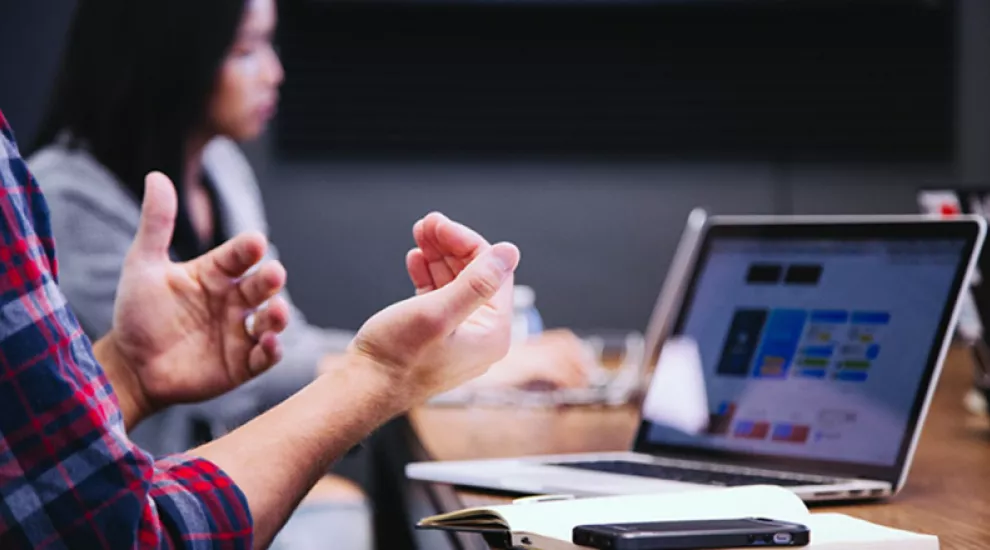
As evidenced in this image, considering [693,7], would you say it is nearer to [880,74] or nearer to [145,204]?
[880,74]

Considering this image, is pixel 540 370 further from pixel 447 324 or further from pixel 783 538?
pixel 783 538

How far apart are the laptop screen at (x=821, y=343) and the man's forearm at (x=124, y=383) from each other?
1.77 ft

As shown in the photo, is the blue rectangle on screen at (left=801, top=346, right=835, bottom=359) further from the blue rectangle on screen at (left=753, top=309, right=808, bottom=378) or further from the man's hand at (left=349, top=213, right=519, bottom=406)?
the man's hand at (left=349, top=213, right=519, bottom=406)

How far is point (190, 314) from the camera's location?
1.37 m

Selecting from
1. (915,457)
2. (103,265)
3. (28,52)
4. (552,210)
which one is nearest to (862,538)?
(915,457)

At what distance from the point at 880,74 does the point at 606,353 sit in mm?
1469

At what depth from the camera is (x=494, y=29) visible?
3.48 metres

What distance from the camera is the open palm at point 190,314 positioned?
134 centimetres

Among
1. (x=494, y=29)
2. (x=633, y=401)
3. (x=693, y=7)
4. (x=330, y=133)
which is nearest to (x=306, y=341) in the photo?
(x=633, y=401)

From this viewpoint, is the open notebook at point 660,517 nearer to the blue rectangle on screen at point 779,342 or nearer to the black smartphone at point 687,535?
the black smartphone at point 687,535

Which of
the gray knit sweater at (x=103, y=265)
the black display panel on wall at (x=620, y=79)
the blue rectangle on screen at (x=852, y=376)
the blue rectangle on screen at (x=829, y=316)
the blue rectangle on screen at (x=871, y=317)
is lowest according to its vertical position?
the gray knit sweater at (x=103, y=265)

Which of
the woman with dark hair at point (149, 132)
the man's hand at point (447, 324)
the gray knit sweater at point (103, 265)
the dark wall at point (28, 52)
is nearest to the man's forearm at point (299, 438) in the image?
the man's hand at point (447, 324)

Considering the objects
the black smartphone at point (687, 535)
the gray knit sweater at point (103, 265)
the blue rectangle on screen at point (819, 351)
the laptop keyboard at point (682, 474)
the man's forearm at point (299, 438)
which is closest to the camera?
the black smartphone at point (687, 535)

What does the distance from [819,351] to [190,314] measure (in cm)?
65
